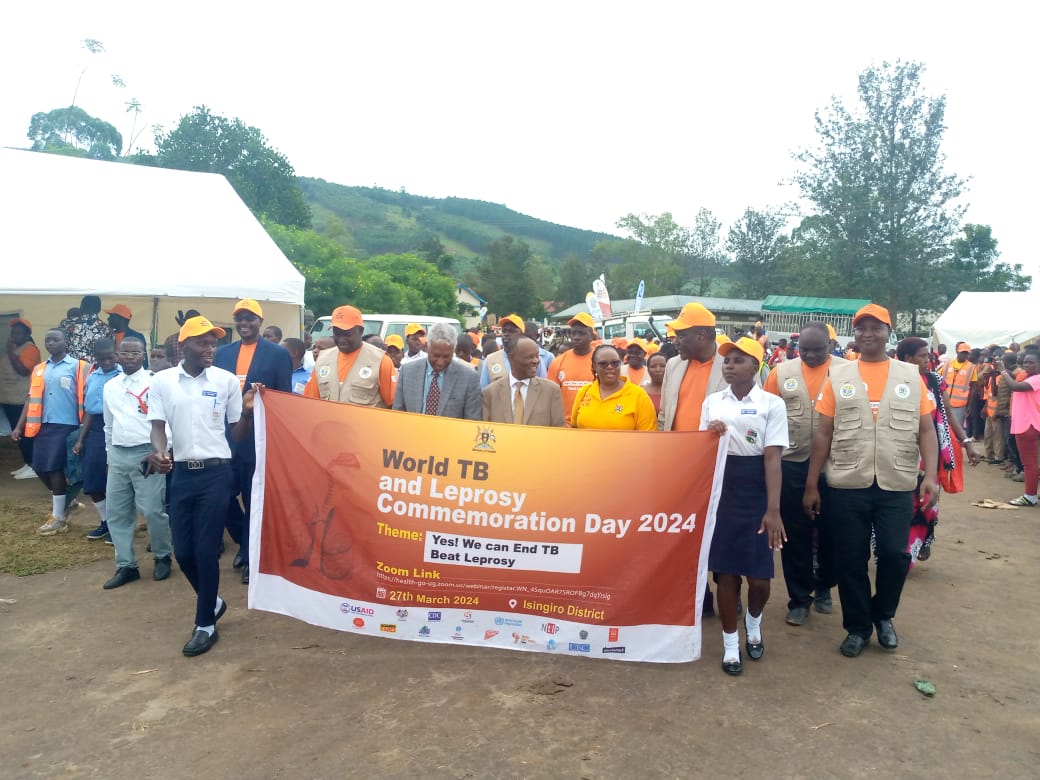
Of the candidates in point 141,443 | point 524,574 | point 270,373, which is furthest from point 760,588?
point 141,443

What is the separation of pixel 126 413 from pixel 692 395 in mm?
4288

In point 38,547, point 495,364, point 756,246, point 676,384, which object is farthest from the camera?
point 756,246

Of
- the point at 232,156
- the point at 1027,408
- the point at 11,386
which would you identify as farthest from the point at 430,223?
the point at 1027,408

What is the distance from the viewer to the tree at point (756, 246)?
74.9 metres

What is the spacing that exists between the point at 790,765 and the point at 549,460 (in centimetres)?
185

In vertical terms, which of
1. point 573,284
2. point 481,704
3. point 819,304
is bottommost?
point 481,704

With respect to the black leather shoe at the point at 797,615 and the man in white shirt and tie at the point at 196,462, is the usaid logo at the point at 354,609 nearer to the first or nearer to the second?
the man in white shirt and tie at the point at 196,462

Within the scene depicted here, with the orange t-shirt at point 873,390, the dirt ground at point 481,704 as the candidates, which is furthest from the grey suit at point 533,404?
the orange t-shirt at point 873,390

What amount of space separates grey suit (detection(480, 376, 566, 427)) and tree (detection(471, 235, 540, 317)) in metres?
56.8

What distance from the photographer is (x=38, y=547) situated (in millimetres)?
6562

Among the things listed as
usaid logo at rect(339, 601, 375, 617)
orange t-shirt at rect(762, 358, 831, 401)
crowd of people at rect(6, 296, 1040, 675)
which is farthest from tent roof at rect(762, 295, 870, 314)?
usaid logo at rect(339, 601, 375, 617)

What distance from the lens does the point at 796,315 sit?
47.6 m

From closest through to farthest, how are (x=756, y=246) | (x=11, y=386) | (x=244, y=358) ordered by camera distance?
(x=244, y=358), (x=11, y=386), (x=756, y=246)

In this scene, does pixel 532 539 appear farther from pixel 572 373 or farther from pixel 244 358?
pixel 572 373
